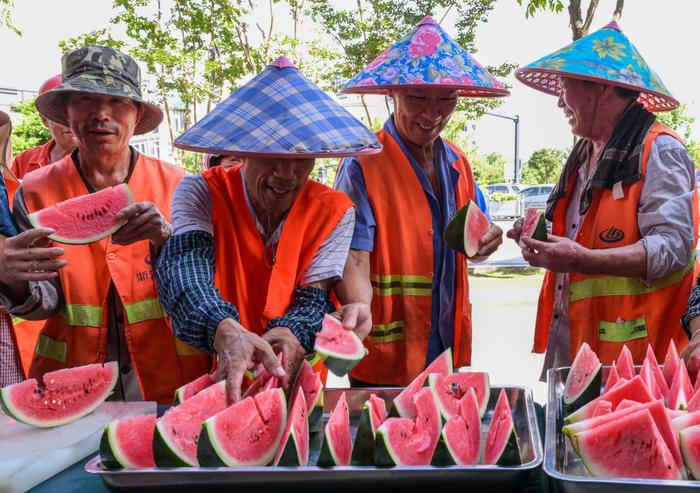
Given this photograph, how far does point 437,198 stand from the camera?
3438 millimetres

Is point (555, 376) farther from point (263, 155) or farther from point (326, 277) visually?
point (263, 155)

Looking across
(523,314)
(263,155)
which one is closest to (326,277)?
(263,155)

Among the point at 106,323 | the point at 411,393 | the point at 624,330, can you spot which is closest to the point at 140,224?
the point at 106,323

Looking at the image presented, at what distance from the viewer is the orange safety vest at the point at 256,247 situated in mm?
2557

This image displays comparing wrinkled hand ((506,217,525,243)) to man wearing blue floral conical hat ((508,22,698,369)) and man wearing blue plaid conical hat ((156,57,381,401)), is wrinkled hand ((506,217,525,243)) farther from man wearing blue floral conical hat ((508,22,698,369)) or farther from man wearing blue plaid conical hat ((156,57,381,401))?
man wearing blue plaid conical hat ((156,57,381,401))

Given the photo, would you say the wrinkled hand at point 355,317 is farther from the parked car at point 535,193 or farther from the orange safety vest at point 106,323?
A: the parked car at point 535,193

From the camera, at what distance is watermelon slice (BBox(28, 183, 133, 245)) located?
2594 mm

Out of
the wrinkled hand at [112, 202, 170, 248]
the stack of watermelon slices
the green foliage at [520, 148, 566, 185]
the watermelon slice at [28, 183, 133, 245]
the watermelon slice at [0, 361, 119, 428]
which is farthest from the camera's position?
the green foliage at [520, 148, 566, 185]

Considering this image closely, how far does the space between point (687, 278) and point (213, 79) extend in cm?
1228

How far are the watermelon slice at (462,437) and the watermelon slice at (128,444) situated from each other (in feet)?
2.54

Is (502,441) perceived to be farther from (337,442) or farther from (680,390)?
(680,390)

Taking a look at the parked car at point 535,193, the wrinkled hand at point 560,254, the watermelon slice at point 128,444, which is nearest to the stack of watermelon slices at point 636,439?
the watermelon slice at point 128,444

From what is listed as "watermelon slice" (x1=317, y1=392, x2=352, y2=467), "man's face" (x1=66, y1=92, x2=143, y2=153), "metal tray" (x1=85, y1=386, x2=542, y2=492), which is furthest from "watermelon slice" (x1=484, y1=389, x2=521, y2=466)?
"man's face" (x1=66, y1=92, x2=143, y2=153)

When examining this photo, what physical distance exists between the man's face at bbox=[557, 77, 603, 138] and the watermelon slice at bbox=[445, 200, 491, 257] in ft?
2.96
